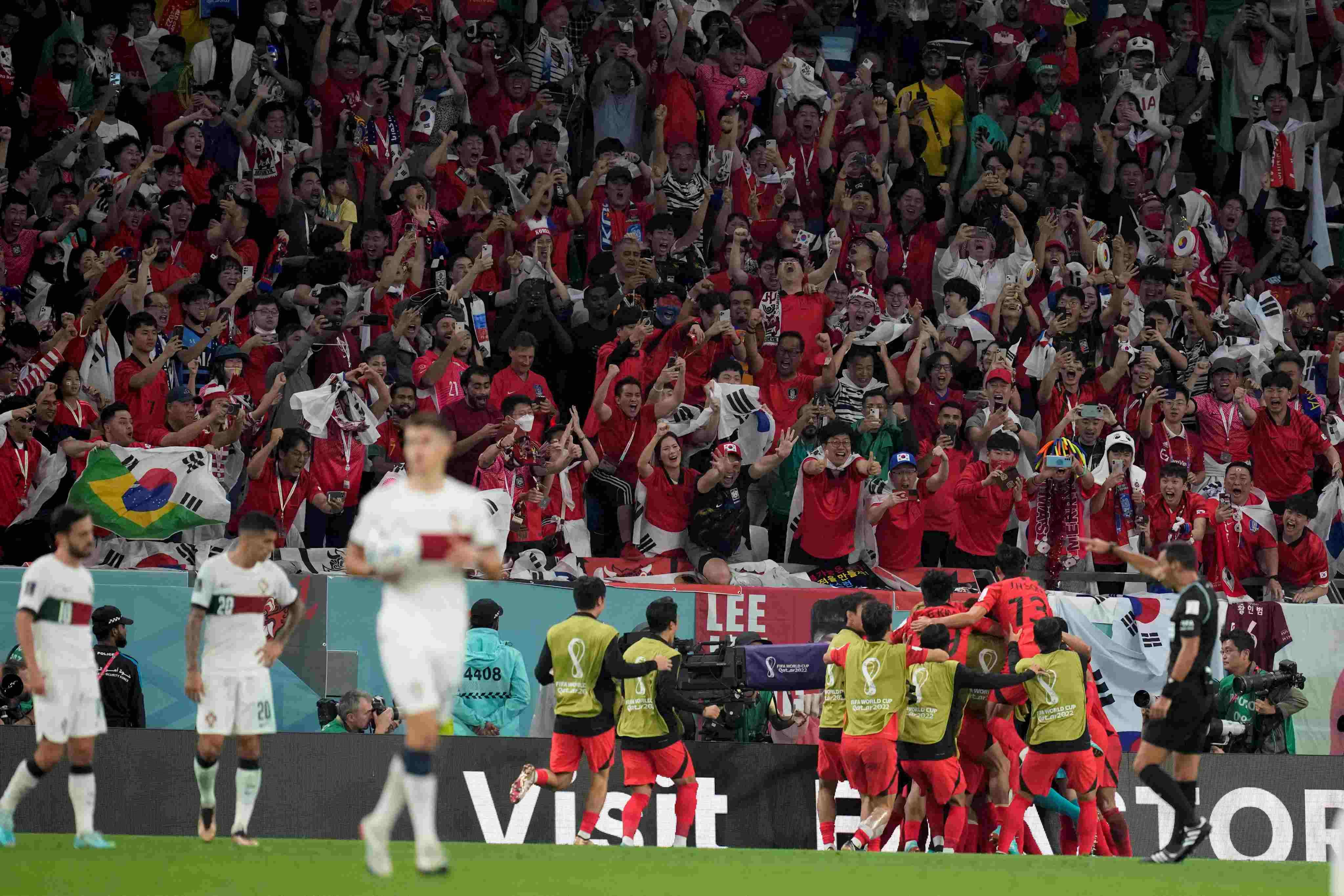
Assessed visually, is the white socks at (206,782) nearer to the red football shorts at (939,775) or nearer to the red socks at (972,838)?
the red football shorts at (939,775)

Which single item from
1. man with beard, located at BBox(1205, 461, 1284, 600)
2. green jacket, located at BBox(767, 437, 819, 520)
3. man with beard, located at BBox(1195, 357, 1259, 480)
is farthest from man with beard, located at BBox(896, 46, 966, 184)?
man with beard, located at BBox(1205, 461, 1284, 600)

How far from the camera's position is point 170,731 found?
13781 millimetres

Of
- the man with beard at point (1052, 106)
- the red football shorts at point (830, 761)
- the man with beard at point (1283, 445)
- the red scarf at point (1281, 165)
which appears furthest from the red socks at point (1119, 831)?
the red scarf at point (1281, 165)

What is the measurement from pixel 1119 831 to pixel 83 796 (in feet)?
26.6

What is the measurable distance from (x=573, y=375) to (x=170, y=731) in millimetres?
6473

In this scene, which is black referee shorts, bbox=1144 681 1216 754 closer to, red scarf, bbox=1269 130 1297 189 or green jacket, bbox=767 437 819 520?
green jacket, bbox=767 437 819 520

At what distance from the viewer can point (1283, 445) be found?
18.8m

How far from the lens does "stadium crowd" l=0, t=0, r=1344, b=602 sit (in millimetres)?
16594

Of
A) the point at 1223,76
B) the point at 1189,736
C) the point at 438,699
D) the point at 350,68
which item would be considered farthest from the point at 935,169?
the point at 438,699

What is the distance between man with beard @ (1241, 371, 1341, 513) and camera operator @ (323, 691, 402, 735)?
10.4m

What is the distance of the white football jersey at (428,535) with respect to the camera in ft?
25.3

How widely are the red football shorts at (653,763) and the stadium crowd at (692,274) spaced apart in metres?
2.89

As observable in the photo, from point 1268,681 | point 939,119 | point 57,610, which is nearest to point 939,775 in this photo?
point 1268,681

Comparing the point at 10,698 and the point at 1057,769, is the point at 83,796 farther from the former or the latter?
the point at 1057,769
